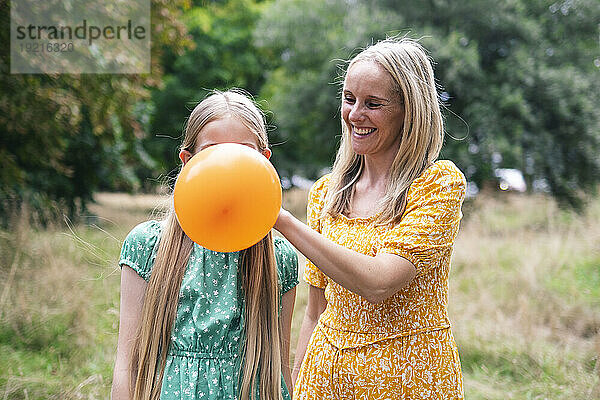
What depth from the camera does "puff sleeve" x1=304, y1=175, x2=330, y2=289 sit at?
2.35 m

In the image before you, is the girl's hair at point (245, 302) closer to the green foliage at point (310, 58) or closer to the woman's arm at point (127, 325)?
the woman's arm at point (127, 325)

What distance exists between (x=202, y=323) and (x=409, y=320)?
67 cm

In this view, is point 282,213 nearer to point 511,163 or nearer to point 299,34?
point 511,163

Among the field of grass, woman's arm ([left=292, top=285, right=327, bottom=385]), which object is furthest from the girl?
the field of grass

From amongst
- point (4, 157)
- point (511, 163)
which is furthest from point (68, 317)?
point (511, 163)

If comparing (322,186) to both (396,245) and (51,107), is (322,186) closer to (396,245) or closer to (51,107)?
(396,245)

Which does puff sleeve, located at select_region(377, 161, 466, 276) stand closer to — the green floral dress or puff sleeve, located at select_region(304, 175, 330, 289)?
puff sleeve, located at select_region(304, 175, 330, 289)

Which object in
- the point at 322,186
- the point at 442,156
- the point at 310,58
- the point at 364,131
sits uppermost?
the point at 310,58

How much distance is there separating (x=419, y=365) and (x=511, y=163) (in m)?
9.84

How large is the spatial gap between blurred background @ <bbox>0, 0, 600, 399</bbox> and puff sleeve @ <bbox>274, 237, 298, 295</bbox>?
1.70 ft

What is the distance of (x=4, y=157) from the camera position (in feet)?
22.7

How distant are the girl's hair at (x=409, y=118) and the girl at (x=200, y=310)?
44 cm

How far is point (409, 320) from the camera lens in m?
2.08

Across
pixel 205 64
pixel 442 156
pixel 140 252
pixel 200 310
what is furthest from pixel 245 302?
pixel 205 64
